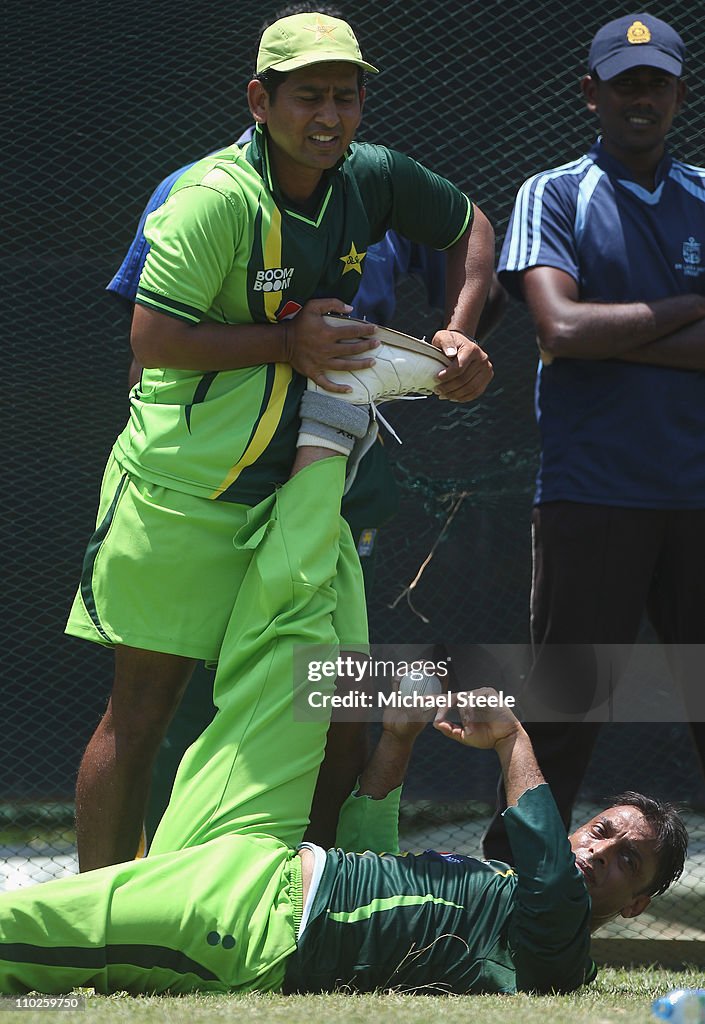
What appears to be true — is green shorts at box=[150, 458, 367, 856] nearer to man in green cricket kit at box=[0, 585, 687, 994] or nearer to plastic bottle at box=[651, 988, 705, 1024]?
man in green cricket kit at box=[0, 585, 687, 994]

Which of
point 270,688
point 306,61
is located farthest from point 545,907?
point 306,61

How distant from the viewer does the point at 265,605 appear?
288cm

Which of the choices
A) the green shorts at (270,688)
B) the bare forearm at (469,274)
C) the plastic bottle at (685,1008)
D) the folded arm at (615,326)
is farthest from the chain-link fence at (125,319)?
the plastic bottle at (685,1008)

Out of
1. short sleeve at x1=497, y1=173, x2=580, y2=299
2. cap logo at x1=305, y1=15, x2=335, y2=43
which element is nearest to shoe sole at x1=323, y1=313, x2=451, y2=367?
cap logo at x1=305, y1=15, x2=335, y2=43

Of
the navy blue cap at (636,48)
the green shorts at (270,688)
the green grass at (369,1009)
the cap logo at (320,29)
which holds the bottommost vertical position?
the green grass at (369,1009)

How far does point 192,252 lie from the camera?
111 inches

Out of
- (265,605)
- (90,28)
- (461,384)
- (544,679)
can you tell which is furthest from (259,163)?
(90,28)

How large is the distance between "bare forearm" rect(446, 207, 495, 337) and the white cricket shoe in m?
0.17

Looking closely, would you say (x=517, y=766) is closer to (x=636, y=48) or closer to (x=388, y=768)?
(x=388, y=768)

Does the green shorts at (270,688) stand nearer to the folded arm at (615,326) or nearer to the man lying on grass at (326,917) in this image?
the man lying on grass at (326,917)

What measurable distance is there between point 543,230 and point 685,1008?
2.08 metres

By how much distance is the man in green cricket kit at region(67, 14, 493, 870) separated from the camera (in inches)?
114

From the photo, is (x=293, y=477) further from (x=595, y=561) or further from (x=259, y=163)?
(x=595, y=561)

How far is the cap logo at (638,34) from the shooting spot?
12.1 ft
